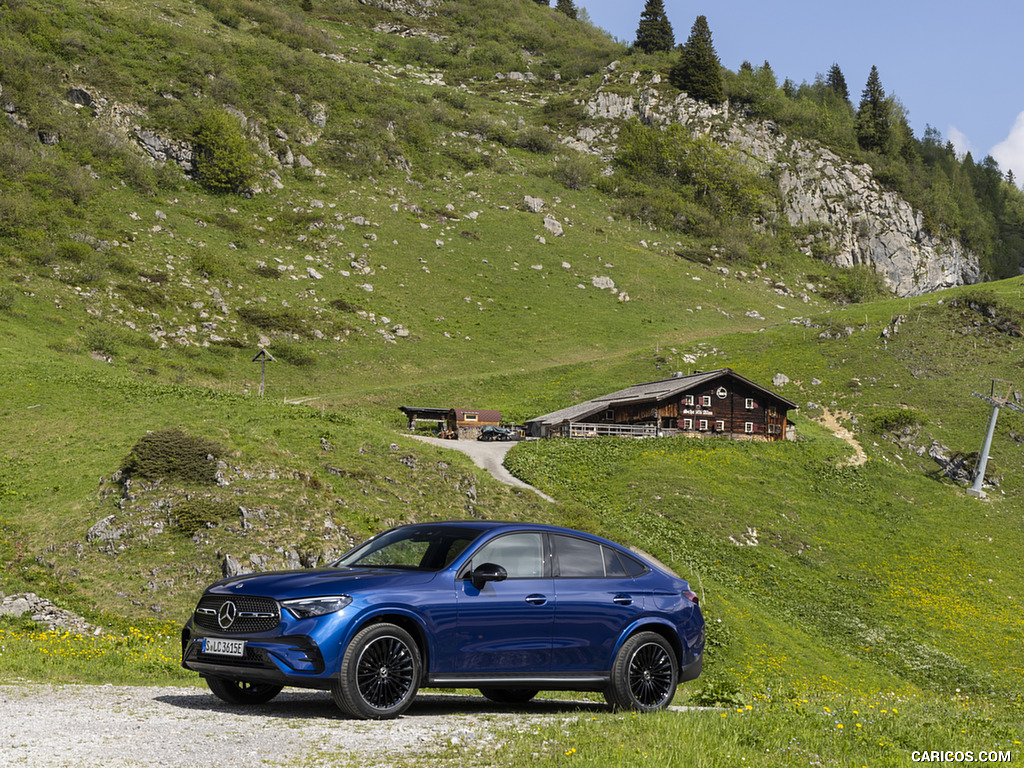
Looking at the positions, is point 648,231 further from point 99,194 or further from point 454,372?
point 99,194

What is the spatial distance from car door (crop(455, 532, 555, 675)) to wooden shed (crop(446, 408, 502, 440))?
63105 mm

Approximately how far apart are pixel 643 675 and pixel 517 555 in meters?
2.38

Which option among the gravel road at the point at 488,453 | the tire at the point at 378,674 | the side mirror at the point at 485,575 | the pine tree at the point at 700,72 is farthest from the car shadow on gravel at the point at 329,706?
the pine tree at the point at 700,72

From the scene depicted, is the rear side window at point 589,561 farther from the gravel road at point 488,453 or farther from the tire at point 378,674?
the gravel road at point 488,453

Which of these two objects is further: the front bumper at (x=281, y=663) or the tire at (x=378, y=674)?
the tire at (x=378, y=674)

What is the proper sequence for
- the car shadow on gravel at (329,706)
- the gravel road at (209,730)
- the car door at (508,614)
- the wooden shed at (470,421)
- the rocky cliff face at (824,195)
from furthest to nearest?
the rocky cliff face at (824,195) → the wooden shed at (470,421) → the car door at (508,614) → the car shadow on gravel at (329,706) → the gravel road at (209,730)

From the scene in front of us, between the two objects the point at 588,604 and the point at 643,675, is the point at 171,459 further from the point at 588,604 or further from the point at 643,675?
the point at 643,675

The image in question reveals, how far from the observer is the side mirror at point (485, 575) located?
948 centimetres

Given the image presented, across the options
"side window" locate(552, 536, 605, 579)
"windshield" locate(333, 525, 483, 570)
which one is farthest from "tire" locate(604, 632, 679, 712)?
"windshield" locate(333, 525, 483, 570)

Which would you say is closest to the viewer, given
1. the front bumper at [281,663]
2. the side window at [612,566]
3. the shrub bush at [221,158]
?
the front bumper at [281,663]

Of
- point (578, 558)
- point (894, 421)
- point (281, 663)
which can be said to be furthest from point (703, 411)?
point (281, 663)

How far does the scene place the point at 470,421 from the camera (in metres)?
74.6

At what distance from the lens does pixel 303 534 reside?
2822 cm

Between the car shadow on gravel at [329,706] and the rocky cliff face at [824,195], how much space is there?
5929 inches
